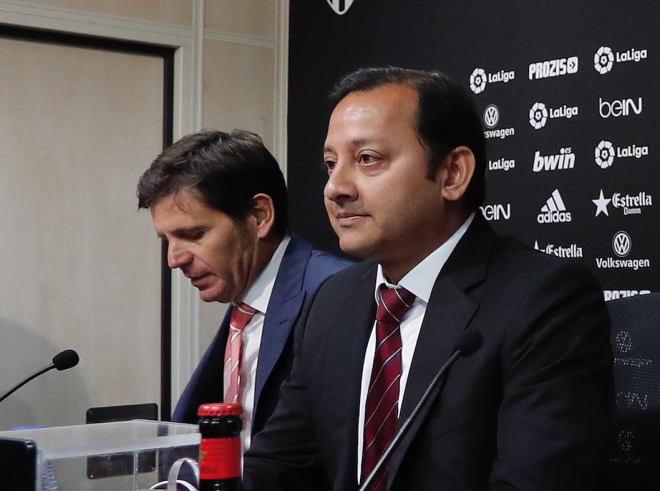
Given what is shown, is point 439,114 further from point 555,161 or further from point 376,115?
point 555,161

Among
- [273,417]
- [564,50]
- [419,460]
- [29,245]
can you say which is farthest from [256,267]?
[29,245]

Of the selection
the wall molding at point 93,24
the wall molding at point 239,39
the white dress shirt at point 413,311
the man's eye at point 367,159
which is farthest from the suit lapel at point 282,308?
the wall molding at point 239,39

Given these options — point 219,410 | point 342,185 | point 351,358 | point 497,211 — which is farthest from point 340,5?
point 219,410

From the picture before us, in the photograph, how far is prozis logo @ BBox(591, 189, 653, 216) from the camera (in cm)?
291

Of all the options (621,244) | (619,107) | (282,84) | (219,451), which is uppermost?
(282,84)

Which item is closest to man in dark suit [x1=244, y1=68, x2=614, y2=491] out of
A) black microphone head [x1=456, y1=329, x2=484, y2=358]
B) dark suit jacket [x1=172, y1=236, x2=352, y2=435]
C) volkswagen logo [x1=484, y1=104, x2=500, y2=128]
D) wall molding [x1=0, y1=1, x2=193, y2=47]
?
black microphone head [x1=456, y1=329, x2=484, y2=358]

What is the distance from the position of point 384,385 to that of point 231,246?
865 mm

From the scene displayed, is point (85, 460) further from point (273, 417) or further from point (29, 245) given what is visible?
point (29, 245)

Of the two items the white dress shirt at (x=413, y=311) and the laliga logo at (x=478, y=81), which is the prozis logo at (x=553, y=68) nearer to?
the laliga logo at (x=478, y=81)

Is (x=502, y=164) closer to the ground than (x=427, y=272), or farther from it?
farther from it

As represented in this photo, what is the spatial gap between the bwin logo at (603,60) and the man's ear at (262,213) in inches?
50.4

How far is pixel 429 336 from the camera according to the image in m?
1.62

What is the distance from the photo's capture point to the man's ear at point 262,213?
2459 mm

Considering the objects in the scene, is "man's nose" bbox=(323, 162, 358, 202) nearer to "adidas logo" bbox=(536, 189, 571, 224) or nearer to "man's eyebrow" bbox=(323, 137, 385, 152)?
"man's eyebrow" bbox=(323, 137, 385, 152)
